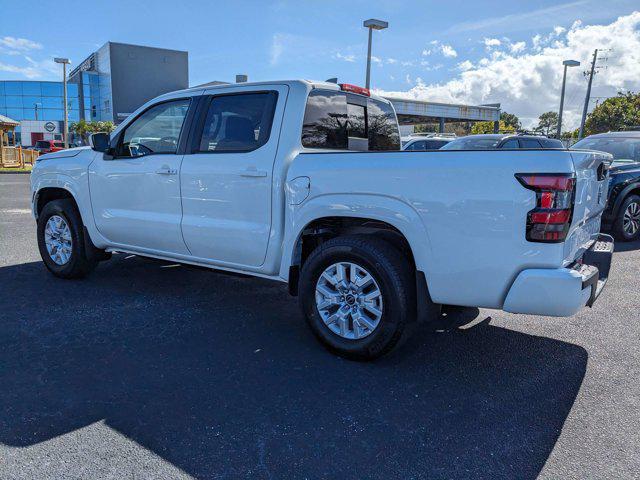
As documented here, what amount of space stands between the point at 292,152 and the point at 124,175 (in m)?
1.90

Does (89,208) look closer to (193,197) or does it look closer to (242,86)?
(193,197)

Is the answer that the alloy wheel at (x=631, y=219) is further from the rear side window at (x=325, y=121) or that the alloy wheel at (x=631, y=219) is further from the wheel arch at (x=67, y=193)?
the wheel arch at (x=67, y=193)

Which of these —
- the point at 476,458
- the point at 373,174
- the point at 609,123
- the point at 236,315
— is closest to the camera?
the point at 476,458

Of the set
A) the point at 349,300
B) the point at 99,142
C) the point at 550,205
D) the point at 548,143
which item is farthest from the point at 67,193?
the point at 548,143

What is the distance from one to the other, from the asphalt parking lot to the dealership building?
5376 cm

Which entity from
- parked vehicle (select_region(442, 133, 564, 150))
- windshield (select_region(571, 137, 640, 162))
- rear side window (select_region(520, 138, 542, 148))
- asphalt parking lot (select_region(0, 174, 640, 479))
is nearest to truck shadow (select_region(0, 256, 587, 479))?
asphalt parking lot (select_region(0, 174, 640, 479))

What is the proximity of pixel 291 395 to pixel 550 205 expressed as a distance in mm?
1869

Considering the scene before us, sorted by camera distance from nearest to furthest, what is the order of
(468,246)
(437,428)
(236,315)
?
(437,428) → (468,246) → (236,315)

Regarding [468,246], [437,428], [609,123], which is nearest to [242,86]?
[468,246]

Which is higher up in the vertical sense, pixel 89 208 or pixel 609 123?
pixel 609 123

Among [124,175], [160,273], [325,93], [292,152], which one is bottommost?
[160,273]

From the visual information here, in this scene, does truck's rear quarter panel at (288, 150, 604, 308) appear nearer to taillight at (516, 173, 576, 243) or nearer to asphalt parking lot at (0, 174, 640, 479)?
taillight at (516, 173, 576, 243)

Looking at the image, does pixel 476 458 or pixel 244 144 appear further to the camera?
pixel 244 144

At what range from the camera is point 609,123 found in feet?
172
